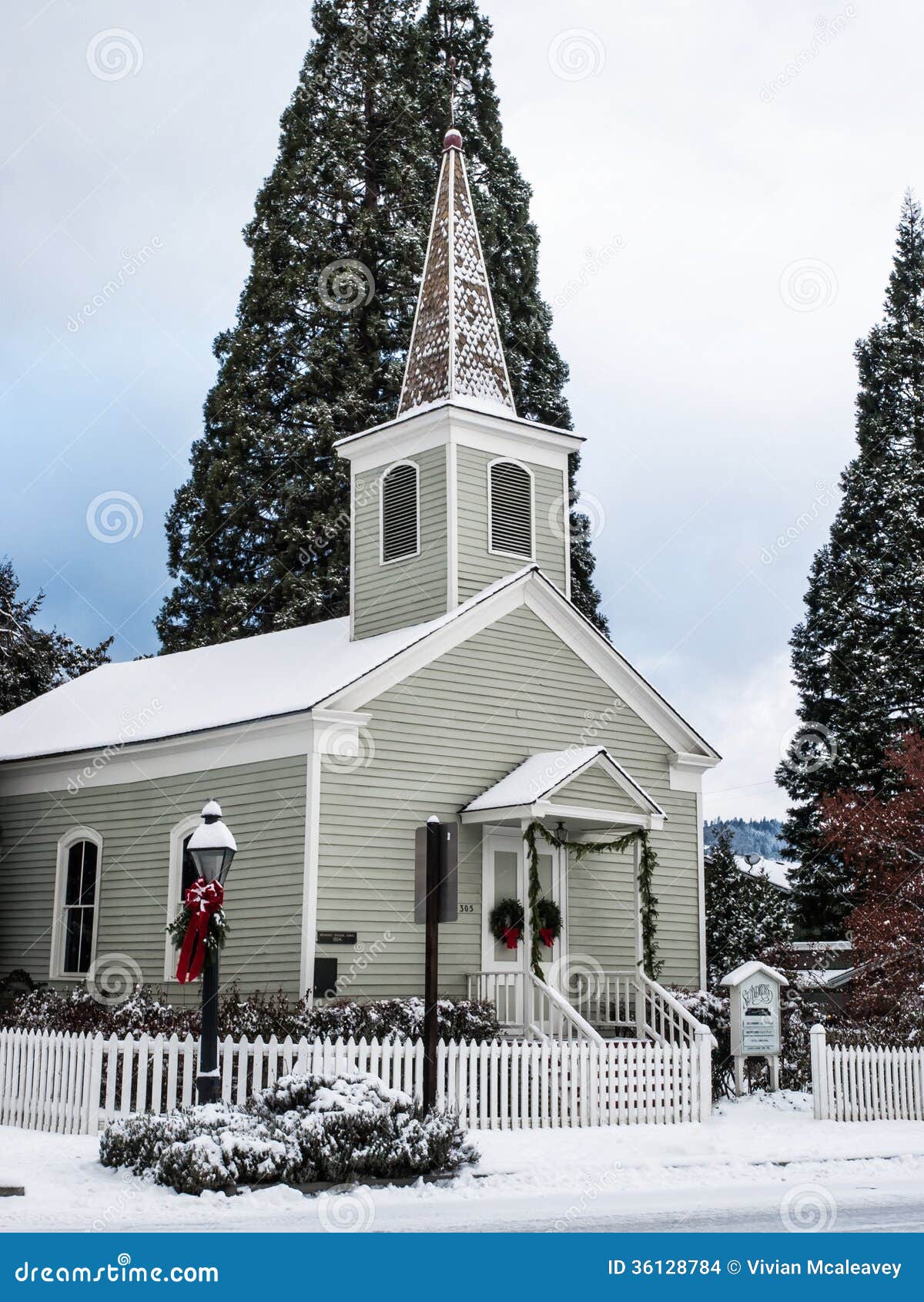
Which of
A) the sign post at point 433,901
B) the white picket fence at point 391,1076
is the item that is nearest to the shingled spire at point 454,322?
the white picket fence at point 391,1076

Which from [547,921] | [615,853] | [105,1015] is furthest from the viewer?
[615,853]

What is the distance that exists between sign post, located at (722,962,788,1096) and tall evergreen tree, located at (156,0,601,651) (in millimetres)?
15688

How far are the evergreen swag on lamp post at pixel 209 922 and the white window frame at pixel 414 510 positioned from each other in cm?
903

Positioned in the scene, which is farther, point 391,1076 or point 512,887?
point 512,887

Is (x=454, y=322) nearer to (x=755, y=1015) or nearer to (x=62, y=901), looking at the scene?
(x=62, y=901)

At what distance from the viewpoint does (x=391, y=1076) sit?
14.0 metres

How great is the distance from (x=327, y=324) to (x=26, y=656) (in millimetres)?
10443

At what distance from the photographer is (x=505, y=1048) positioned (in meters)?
15.0

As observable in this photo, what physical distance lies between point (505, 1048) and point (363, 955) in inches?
131

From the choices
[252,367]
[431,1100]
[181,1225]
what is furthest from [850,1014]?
[252,367]

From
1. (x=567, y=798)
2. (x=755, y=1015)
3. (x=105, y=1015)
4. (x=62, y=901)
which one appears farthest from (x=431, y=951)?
(x=62, y=901)

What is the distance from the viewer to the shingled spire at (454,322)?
74.9 feet

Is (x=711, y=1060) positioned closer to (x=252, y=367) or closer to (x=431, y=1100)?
(x=431, y=1100)

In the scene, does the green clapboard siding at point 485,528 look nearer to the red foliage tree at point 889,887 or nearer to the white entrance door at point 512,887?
the white entrance door at point 512,887
